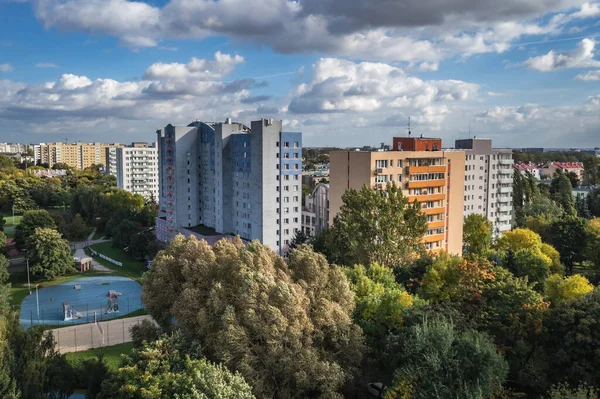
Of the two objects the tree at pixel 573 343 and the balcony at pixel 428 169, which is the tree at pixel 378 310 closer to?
the tree at pixel 573 343

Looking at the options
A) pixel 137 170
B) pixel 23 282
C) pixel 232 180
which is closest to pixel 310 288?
pixel 232 180

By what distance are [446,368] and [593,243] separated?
31.4 metres

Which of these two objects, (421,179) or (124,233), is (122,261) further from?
(421,179)

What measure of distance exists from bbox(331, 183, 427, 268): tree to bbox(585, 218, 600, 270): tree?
19027 millimetres

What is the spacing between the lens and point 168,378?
15.6m

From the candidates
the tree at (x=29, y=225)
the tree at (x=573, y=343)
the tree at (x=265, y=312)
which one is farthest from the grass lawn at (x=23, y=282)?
the tree at (x=573, y=343)

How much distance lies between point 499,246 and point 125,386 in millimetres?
32661

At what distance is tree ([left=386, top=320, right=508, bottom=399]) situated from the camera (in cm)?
1588

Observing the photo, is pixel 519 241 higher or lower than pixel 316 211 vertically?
lower

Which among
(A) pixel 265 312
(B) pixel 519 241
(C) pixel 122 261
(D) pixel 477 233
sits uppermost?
(A) pixel 265 312

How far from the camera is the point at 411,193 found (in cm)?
4144

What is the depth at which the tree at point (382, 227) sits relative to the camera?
96.2ft

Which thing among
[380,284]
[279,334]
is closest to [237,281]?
[279,334]

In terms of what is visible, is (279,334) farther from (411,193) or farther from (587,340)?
(411,193)
